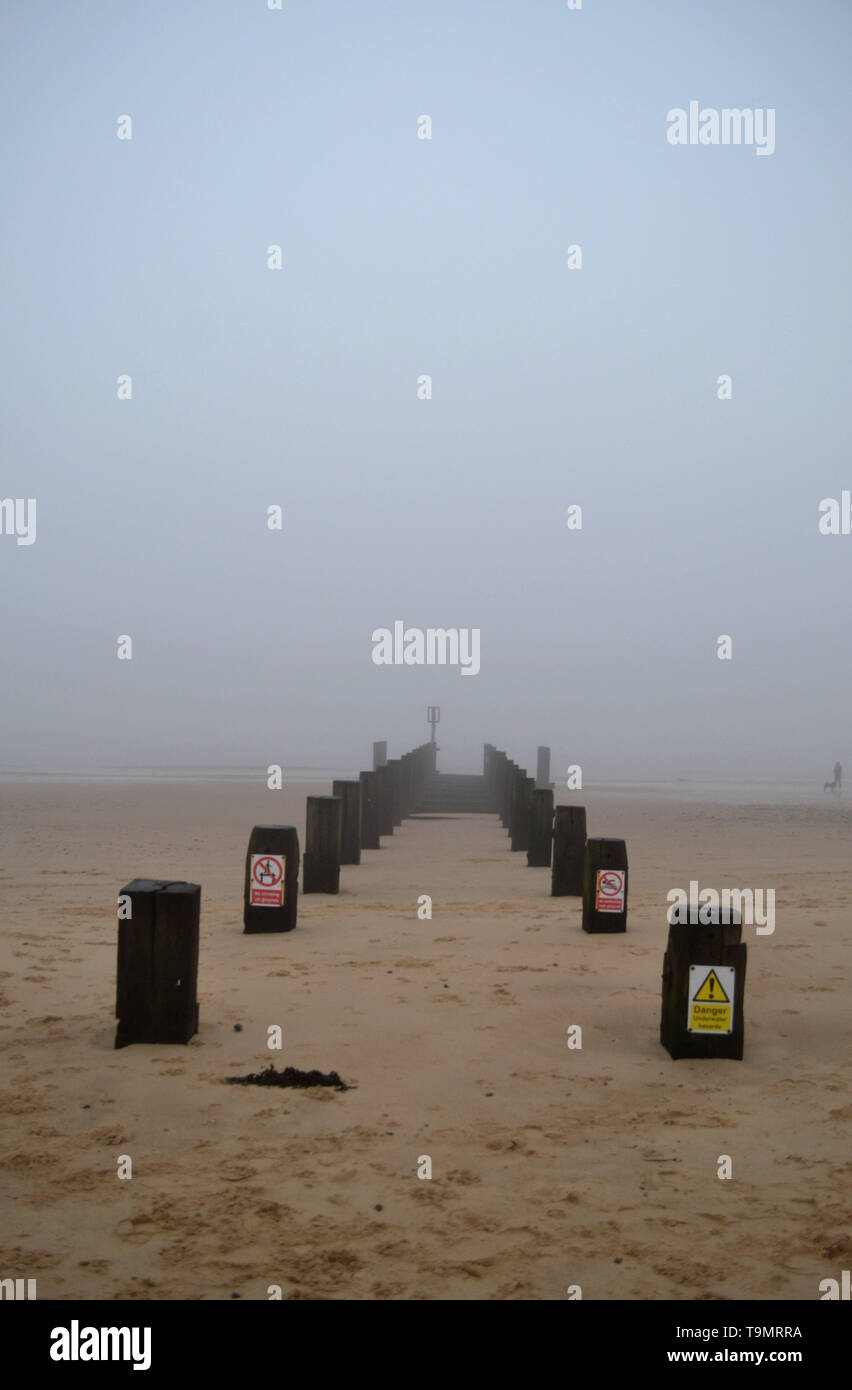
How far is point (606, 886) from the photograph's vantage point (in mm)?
9023

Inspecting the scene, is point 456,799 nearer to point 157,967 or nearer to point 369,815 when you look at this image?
point 369,815

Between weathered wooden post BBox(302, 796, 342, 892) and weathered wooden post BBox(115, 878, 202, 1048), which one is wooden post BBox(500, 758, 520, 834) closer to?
weathered wooden post BBox(302, 796, 342, 892)

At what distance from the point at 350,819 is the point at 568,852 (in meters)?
4.08

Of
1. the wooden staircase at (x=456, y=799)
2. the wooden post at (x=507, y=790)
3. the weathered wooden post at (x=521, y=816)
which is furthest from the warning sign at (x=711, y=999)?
the wooden staircase at (x=456, y=799)

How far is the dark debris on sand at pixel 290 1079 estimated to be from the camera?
17.9ft

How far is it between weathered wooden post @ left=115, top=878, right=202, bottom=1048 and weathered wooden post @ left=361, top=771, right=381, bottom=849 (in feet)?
36.8

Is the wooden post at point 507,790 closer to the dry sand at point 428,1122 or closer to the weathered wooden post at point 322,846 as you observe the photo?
the weathered wooden post at point 322,846

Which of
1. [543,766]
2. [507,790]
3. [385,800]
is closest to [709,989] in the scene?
[385,800]

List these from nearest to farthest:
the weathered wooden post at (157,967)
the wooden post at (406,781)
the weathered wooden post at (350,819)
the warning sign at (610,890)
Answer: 1. the weathered wooden post at (157,967)
2. the warning sign at (610,890)
3. the weathered wooden post at (350,819)
4. the wooden post at (406,781)

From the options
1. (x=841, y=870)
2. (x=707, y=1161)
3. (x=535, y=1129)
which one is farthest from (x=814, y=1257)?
(x=841, y=870)

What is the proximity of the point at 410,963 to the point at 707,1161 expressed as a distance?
3.60 m

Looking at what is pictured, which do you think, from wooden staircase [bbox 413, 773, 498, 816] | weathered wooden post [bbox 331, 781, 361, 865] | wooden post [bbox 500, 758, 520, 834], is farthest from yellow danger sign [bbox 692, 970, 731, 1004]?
wooden staircase [bbox 413, 773, 498, 816]

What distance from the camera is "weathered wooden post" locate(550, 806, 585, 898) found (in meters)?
11.6

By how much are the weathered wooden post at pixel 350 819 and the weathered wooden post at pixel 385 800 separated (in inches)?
119
